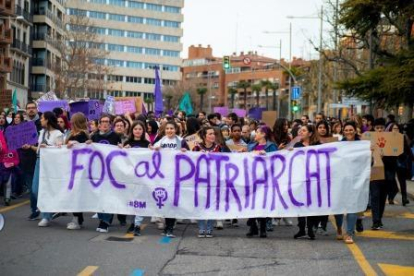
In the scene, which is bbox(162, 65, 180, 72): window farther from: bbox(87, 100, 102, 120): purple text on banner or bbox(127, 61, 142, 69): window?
bbox(87, 100, 102, 120): purple text on banner

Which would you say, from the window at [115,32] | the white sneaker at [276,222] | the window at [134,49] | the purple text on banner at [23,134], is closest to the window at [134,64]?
the window at [134,49]

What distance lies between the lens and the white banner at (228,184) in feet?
32.8

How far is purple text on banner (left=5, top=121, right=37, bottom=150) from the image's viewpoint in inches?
499

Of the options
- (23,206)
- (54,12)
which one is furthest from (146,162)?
(54,12)

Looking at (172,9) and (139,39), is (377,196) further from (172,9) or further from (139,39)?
(172,9)

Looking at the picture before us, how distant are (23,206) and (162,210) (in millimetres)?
4221

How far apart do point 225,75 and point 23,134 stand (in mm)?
141687

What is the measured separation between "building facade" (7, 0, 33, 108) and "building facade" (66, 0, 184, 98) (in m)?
39.2

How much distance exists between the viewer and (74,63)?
53781 mm

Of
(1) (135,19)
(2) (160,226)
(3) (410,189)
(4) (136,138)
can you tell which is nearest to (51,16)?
(1) (135,19)

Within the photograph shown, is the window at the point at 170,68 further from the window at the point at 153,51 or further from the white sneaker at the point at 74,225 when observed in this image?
the white sneaker at the point at 74,225

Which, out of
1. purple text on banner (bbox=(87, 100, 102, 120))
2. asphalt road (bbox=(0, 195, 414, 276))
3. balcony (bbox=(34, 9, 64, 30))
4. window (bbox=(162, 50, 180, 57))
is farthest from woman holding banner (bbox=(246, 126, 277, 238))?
window (bbox=(162, 50, 180, 57))

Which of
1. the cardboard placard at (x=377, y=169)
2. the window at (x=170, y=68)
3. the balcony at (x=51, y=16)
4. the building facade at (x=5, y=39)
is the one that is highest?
the balcony at (x=51, y=16)

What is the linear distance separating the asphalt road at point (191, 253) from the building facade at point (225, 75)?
11813cm
